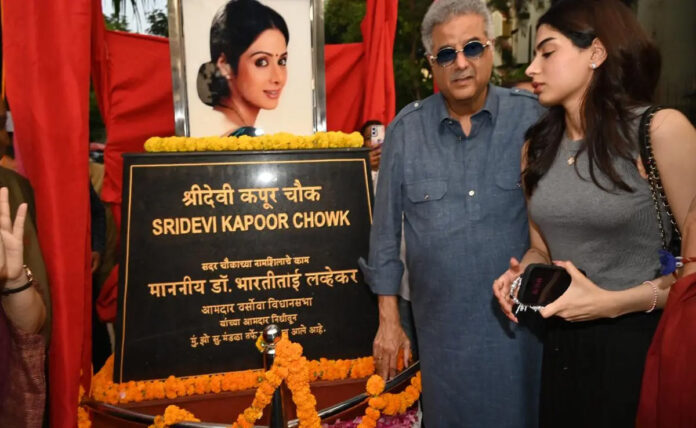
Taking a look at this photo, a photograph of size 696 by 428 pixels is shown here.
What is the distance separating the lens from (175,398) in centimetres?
224

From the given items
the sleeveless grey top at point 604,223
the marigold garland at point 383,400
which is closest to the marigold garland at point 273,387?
the marigold garland at point 383,400

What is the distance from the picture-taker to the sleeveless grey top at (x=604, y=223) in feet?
5.06

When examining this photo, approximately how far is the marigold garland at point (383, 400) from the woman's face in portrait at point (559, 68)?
128 cm

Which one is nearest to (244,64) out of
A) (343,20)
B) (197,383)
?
(197,383)

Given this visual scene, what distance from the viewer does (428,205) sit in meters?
2.07

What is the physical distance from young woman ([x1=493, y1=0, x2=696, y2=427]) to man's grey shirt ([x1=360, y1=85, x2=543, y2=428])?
273 millimetres

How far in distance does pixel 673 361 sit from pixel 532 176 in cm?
75

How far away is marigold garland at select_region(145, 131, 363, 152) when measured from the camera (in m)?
2.44

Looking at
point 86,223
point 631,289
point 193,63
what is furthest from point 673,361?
point 193,63

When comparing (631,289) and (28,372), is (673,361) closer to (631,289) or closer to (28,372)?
(631,289)

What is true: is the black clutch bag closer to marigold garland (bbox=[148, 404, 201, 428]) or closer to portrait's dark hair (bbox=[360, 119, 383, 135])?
marigold garland (bbox=[148, 404, 201, 428])

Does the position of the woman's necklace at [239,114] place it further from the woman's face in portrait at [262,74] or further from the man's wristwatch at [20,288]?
the man's wristwatch at [20,288]

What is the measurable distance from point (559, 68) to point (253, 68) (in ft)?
6.32

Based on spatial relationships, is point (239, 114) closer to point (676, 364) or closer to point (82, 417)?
point (82, 417)
